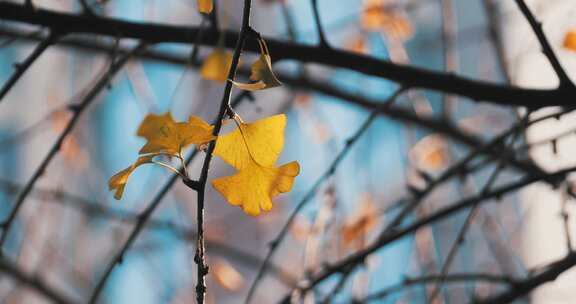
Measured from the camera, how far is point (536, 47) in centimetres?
99

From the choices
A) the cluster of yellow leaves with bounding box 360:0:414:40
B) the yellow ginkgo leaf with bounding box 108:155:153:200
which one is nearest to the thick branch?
the yellow ginkgo leaf with bounding box 108:155:153:200

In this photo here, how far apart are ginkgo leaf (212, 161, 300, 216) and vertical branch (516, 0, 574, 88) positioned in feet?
0.78

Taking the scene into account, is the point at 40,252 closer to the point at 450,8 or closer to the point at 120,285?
the point at 120,285

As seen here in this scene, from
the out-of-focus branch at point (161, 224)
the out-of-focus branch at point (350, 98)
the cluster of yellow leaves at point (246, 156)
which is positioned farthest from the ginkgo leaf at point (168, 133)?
the out-of-focus branch at point (350, 98)

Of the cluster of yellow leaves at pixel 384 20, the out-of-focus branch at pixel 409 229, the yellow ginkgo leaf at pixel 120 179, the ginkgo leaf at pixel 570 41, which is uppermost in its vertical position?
the cluster of yellow leaves at pixel 384 20

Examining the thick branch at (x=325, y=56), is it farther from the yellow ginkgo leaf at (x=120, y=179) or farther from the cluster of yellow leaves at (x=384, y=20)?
the cluster of yellow leaves at (x=384, y=20)

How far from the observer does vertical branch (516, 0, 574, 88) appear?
50 centimetres

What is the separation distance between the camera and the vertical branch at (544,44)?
50 centimetres

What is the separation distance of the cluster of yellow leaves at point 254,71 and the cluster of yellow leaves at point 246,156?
33 mm

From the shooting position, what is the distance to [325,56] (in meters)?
0.60

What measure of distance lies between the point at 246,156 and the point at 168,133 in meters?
0.06

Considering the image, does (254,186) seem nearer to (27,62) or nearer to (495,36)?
(27,62)

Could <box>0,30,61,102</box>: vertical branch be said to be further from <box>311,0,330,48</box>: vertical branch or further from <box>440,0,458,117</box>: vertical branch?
<box>440,0,458,117</box>: vertical branch

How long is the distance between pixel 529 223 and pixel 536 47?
0.52 metres
